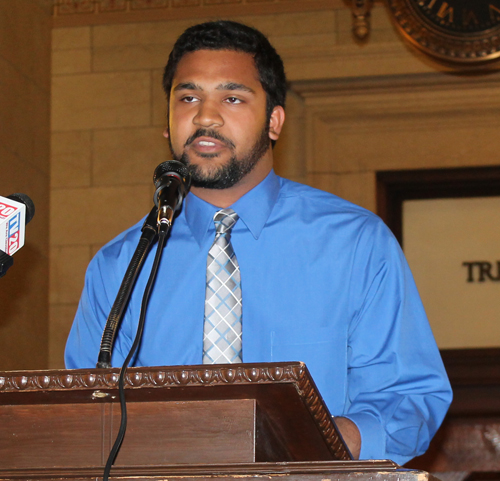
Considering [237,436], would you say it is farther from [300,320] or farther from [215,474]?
[300,320]

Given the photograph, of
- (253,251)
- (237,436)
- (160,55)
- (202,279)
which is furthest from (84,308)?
(160,55)

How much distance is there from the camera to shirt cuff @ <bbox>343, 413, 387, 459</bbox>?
1.56 meters

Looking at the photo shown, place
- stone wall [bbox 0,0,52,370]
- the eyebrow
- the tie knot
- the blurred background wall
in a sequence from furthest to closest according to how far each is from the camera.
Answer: the blurred background wall
stone wall [bbox 0,0,52,370]
the eyebrow
the tie knot

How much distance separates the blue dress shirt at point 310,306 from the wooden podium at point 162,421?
1.72 ft

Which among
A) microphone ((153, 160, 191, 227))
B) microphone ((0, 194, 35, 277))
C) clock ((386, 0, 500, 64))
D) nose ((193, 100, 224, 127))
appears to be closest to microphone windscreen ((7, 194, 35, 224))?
microphone ((0, 194, 35, 277))

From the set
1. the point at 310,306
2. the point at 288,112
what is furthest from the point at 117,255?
the point at 288,112

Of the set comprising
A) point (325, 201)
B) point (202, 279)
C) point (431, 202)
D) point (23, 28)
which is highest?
point (23, 28)

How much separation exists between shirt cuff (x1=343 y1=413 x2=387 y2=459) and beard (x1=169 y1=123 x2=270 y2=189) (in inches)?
31.7

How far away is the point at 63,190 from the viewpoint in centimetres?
477

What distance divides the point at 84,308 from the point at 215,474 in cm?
118

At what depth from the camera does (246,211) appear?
2211 mm

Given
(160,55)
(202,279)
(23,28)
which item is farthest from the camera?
(160,55)

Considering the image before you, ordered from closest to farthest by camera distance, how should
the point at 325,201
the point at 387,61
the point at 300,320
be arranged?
the point at 300,320
the point at 325,201
the point at 387,61

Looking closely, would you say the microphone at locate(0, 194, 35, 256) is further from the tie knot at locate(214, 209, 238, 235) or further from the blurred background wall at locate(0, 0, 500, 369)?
the blurred background wall at locate(0, 0, 500, 369)
